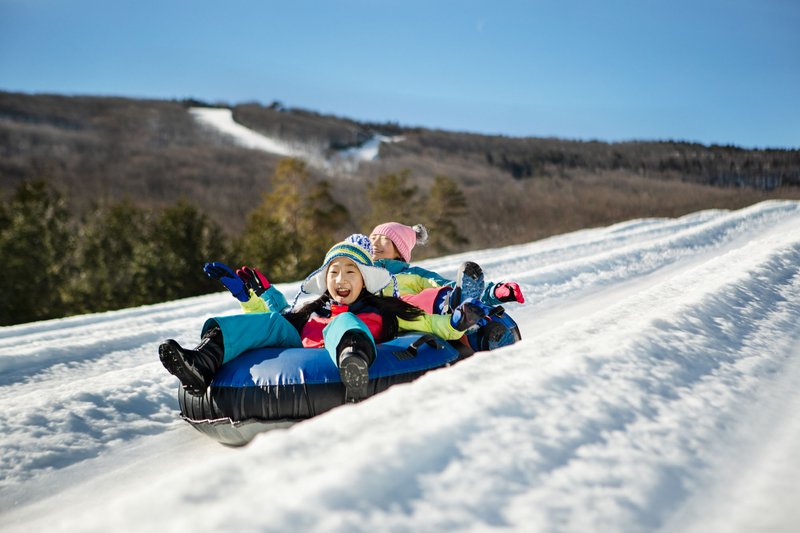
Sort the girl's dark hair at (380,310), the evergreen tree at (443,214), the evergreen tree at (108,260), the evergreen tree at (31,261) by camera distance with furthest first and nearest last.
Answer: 1. the evergreen tree at (443,214)
2. the evergreen tree at (108,260)
3. the evergreen tree at (31,261)
4. the girl's dark hair at (380,310)

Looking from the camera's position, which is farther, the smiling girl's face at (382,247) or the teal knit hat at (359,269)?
the smiling girl's face at (382,247)

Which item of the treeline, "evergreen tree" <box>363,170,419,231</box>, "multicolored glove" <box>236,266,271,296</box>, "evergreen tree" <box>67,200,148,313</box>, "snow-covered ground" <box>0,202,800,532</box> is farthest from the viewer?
"evergreen tree" <box>363,170,419,231</box>

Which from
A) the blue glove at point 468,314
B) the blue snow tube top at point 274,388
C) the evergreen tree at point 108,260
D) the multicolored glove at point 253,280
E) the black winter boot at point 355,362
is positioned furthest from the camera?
the evergreen tree at point 108,260

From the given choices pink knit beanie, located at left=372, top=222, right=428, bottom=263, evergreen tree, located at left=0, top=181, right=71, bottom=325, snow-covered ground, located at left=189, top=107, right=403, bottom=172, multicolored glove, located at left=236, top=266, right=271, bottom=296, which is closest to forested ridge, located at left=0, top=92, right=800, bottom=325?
evergreen tree, located at left=0, top=181, right=71, bottom=325

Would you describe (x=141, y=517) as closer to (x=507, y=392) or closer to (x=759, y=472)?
(x=507, y=392)

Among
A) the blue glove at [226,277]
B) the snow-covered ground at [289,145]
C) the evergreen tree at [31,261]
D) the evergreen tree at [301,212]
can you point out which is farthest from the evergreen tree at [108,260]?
the snow-covered ground at [289,145]

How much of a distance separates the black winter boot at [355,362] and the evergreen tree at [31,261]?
18858mm

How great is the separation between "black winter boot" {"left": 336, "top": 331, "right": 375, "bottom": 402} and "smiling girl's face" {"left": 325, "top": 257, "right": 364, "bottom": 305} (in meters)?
0.72

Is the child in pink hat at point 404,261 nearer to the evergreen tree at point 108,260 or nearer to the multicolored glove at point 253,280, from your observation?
the multicolored glove at point 253,280

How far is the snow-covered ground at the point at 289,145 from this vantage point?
90.8 meters

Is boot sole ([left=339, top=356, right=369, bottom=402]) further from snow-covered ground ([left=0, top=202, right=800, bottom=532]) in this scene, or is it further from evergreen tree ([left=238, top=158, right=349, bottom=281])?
evergreen tree ([left=238, top=158, right=349, bottom=281])

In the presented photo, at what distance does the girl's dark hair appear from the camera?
11.9 feet

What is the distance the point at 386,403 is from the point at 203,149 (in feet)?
334

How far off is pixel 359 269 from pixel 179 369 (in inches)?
47.4
